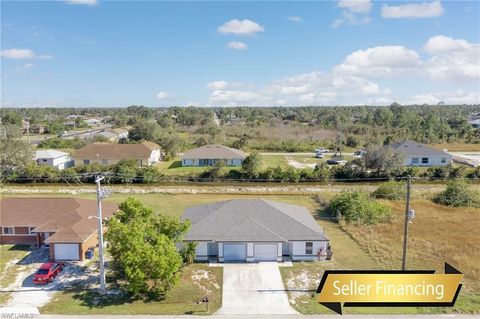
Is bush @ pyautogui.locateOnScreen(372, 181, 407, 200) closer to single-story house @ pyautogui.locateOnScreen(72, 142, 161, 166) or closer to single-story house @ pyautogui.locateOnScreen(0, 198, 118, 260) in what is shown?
single-story house @ pyautogui.locateOnScreen(0, 198, 118, 260)

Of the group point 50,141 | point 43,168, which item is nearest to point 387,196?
point 43,168

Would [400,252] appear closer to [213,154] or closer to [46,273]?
[46,273]

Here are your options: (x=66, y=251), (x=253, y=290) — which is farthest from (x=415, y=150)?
(x=66, y=251)

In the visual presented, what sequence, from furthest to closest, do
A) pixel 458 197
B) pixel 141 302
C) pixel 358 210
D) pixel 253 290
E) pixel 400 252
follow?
pixel 458 197
pixel 358 210
pixel 400 252
pixel 253 290
pixel 141 302

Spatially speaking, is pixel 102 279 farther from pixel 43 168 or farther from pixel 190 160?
pixel 190 160

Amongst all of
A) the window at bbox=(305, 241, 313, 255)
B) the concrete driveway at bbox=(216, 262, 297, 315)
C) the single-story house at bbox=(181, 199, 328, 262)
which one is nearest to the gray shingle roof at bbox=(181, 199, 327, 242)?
the single-story house at bbox=(181, 199, 328, 262)

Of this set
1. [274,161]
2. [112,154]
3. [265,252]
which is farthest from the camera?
[274,161]

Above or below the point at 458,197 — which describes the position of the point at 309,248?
below
